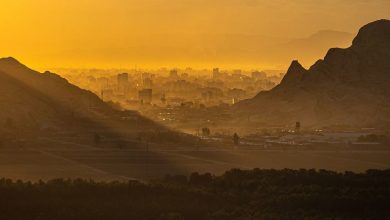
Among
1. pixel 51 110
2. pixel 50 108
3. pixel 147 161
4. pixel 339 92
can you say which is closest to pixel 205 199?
pixel 147 161

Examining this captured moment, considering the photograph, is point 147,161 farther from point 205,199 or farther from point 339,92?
point 339,92

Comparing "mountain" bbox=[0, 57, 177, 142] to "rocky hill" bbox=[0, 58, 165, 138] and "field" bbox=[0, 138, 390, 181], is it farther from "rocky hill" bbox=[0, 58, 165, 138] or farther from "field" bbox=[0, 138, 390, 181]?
"field" bbox=[0, 138, 390, 181]

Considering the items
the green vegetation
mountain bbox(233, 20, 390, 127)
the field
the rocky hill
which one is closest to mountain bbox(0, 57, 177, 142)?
the rocky hill

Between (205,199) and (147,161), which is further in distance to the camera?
(147,161)

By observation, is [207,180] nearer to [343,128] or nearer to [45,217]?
[45,217]

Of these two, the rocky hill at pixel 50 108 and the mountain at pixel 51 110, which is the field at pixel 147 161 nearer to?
the mountain at pixel 51 110

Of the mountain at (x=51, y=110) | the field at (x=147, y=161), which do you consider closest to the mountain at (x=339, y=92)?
the mountain at (x=51, y=110)
